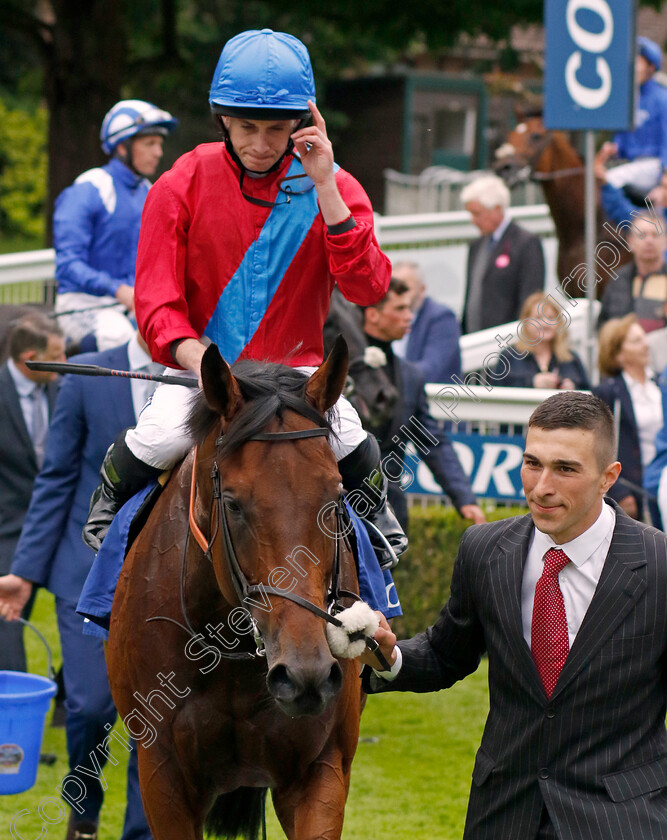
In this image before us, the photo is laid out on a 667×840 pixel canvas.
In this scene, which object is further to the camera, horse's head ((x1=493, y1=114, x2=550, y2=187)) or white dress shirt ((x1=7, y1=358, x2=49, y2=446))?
horse's head ((x1=493, y1=114, x2=550, y2=187))

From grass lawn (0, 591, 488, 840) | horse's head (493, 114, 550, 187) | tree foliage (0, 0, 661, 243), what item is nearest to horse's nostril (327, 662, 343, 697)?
grass lawn (0, 591, 488, 840)

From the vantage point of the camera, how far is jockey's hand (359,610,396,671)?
303 centimetres

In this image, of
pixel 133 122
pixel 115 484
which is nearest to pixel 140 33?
pixel 133 122

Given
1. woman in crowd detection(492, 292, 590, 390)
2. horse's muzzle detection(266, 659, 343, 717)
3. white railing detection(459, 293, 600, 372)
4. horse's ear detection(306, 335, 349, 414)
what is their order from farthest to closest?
white railing detection(459, 293, 600, 372), woman in crowd detection(492, 292, 590, 390), horse's ear detection(306, 335, 349, 414), horse's muzzle detection(266, 659, 343, 717)

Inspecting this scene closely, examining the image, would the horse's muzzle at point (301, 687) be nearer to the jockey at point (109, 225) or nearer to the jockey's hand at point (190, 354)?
the jockey's hand at point (190, 354)

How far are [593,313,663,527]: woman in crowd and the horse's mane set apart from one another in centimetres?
424

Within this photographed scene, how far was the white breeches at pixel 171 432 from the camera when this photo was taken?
361cm

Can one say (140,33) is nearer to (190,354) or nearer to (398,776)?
(398,776)

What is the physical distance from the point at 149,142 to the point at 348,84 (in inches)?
661

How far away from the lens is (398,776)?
5988 millimetres

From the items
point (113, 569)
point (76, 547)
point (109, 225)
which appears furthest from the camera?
point (109, 225)

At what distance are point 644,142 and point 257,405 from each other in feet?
28.2

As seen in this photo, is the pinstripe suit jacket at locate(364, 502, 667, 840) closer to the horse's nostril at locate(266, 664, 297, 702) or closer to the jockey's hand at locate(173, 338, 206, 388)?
the horse's nostril at locate(266, 664, 297, 702)

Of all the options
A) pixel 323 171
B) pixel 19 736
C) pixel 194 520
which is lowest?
pixel 19 736
